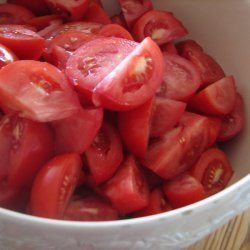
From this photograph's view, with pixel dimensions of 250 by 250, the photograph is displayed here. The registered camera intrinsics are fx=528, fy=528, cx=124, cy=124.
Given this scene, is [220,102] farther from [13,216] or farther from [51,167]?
[13,216]

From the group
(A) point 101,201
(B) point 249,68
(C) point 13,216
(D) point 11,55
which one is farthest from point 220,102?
(C) point 13,216

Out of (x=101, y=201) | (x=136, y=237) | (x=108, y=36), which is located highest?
(x=108, y=36)

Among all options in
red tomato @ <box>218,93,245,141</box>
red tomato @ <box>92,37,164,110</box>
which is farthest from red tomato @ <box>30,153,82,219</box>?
red tomato @ <box>218,93,245,141</box>

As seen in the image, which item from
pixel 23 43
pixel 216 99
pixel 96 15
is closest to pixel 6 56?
pixel 23 43

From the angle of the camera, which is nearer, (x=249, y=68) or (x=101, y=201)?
(x=101, y=201)

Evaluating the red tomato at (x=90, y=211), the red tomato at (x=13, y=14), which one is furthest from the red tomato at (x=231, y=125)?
the red tomato at (x=13, y=14)

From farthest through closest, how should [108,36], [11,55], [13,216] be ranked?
1. [108,36]
2. [11,55]
3. [13,216]
